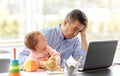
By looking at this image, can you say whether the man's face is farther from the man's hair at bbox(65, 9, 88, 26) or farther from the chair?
the chair

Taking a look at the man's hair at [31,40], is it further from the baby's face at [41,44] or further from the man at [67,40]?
the man at [67,40]

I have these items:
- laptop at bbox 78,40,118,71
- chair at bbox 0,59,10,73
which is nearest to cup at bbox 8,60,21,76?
laptop at bbox 78,40,118,71

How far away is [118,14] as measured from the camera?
4117 millimetres

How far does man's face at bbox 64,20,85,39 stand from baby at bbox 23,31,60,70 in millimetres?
337

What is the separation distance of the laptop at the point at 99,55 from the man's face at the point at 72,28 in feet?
1.25

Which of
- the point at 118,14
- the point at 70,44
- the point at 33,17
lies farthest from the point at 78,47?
the point at 118,14

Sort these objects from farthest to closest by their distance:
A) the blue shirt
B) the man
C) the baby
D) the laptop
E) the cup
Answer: the blue shirt, the man, the baby, the laptop, the cup

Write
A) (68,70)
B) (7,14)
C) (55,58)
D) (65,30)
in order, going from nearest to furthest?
1. (68,70)
2. (55,58)
3. (65,30)
4. (7,14)

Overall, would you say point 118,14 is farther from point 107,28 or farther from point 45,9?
point 45,9

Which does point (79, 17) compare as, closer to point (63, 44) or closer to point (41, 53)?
point (63, 44)

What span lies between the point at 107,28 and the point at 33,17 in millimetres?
1163

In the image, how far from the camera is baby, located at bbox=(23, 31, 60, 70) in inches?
82.4

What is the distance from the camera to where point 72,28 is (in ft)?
7.92

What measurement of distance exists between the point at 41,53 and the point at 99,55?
491mm
